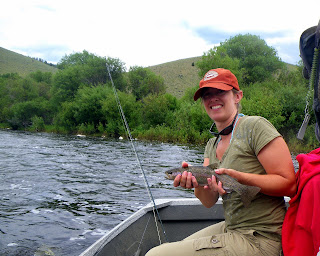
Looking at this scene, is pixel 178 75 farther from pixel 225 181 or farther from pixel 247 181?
pixel 247 181

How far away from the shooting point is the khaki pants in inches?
88.4

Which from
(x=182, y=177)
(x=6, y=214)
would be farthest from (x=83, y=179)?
(x=182, y=177)

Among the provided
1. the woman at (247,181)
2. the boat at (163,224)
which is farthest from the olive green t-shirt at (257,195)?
the boat at (163,224)

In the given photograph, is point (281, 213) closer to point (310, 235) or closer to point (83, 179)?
point (310, 235)

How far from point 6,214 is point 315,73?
7.68 metres

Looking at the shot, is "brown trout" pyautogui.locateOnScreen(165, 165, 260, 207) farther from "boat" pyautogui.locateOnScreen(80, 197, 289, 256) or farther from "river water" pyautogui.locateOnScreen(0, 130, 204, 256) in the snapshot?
"river water" pyautogui.locateOnScreen(0, 130, 204, 256)

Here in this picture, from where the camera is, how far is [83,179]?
11.8 m

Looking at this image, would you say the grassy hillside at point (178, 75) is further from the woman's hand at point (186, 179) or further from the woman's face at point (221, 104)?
the woman's hand at point (186, 179)

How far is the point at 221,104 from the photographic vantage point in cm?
269

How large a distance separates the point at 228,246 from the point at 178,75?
8552 cm

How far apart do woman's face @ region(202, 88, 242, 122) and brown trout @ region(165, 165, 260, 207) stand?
44 centimetres

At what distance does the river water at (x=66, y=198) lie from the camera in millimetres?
6188

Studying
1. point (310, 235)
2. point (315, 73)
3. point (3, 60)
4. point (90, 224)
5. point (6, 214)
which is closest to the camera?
point (310, 235)

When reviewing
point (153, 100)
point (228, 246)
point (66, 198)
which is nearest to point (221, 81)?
point (228, 246)
